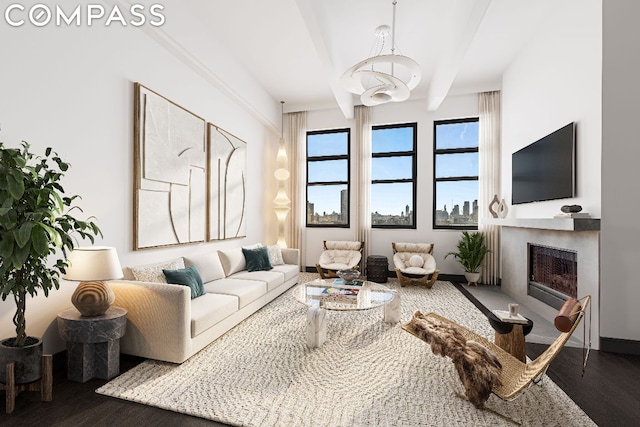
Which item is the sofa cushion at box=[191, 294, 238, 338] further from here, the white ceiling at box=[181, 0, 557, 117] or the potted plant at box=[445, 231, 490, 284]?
the potted plant at box=[445, 231, 490, 284]

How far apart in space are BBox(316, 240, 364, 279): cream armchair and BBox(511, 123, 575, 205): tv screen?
2.78 m

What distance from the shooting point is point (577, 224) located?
2.86 metres

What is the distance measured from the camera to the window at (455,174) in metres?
6.06

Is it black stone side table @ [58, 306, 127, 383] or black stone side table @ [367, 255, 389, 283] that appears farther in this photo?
black stone side table @ [367, 255, 389, 283]

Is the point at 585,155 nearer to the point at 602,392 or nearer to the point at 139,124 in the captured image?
the point at 602,392

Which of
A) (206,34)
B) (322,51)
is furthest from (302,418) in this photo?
(206,34)

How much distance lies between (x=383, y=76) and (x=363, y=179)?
9.94ft

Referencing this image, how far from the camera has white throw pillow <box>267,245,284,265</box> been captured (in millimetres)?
5129

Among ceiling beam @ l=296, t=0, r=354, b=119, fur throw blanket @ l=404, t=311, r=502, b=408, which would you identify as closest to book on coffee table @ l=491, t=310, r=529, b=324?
fur throw blanket @ l=404, t=311, r=502, b=408

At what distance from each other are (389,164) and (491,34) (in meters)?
2.81

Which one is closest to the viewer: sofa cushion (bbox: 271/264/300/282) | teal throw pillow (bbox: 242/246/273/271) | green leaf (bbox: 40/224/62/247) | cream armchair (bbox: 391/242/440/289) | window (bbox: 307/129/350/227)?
green leaf (bbox: 40/224/62/247)

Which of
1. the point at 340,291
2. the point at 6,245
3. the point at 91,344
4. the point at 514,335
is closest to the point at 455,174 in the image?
the point at 340,291

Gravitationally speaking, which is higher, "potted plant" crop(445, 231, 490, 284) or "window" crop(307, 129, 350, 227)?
"window" crop(307, 129, 350, 227)

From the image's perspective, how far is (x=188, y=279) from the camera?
122 inches
